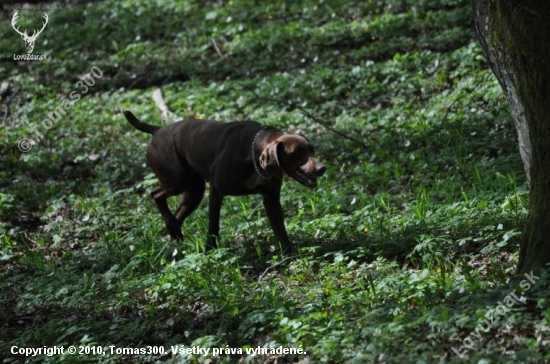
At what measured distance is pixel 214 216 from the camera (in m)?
7.75

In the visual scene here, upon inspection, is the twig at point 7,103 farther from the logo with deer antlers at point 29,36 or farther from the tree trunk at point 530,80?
the tree trunk at point 530,80

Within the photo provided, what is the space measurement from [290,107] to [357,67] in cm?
140

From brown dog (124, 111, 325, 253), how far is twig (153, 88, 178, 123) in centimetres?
370

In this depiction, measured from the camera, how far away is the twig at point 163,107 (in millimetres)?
12695

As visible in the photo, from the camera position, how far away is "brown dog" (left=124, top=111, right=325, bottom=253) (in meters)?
7.17

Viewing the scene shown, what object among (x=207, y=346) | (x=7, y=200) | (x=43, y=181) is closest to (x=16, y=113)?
(x=43, y=181)

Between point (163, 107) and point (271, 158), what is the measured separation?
6.46m

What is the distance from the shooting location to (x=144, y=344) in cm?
608

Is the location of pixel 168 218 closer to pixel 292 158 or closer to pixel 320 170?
pixel 292 158

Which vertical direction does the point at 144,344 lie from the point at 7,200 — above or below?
below

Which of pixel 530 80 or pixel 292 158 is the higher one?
pixel 530 80

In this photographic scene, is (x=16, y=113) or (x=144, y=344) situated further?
(x=16, y=113)

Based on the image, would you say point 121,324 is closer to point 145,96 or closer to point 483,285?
point 483,285

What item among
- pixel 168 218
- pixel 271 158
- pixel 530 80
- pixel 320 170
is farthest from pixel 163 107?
pixel 530 80
